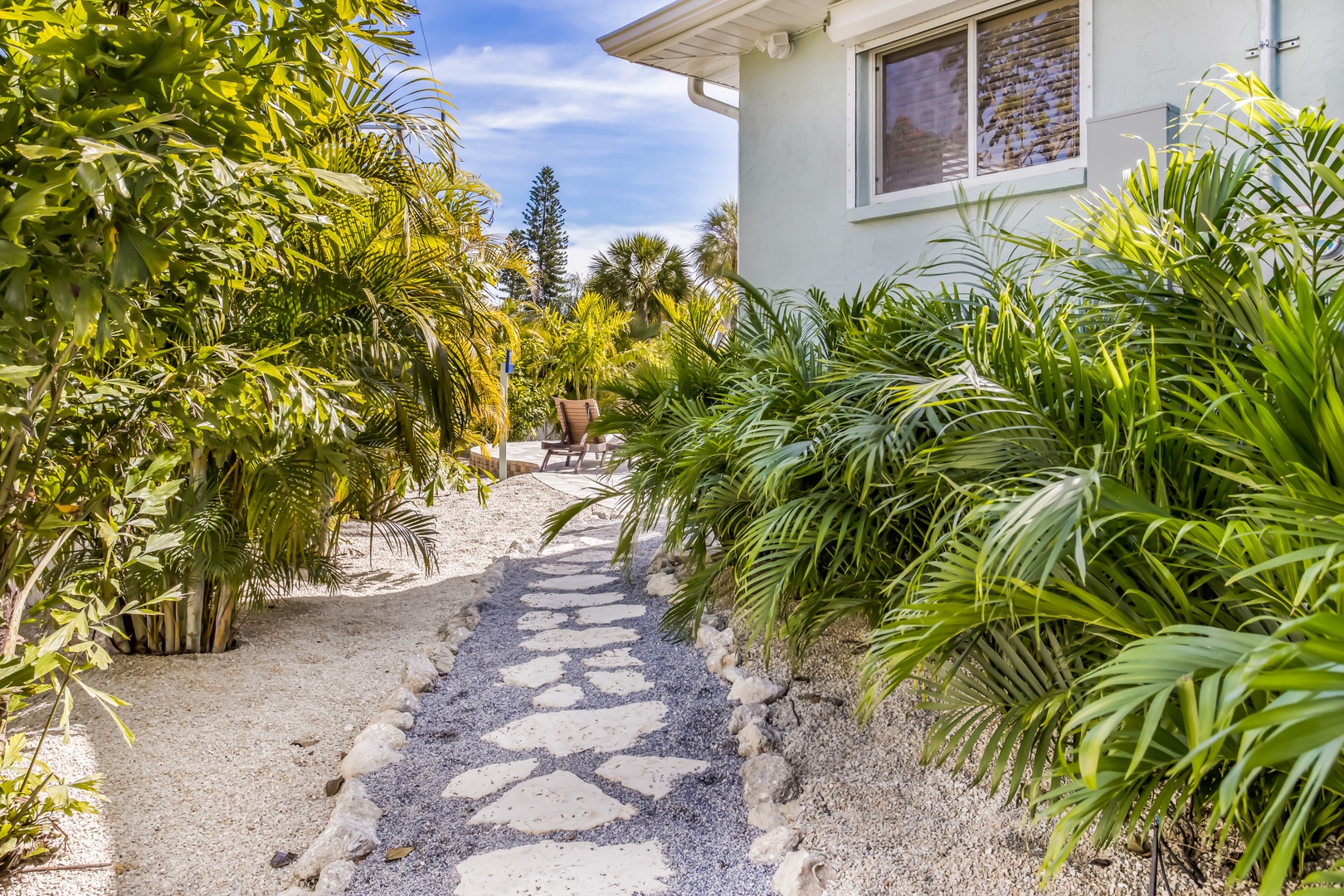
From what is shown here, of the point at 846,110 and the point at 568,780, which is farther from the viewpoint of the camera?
the point at 846,110

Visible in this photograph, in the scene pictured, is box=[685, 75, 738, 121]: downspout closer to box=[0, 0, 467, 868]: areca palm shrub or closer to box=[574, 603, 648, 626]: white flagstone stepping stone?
box=[574, 603, 648, 626]: white flagstone stepping stone

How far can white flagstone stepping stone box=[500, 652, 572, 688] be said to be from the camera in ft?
11.7

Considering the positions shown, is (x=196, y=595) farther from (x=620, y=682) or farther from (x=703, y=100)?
(x=703, y=100)

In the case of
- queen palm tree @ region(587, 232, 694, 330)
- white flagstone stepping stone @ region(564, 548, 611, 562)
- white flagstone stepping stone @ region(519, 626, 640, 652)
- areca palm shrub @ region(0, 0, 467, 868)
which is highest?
queen palm tree @ region(587, 232, 694, 330)

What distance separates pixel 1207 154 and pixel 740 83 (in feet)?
13.1

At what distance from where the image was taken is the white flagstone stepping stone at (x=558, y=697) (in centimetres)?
331

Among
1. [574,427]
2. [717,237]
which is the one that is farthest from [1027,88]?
[717,237]

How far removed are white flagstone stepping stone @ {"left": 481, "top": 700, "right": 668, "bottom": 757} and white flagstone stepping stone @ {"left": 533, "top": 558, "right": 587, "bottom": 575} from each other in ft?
8.13

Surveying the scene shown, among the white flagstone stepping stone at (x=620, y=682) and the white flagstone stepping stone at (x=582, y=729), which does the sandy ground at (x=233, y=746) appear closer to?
the white flagstone stepping stone at (x=582, y=729)

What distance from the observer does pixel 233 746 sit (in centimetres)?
294

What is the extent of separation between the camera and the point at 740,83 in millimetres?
5395

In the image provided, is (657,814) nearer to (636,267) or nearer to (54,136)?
→ (54,136)

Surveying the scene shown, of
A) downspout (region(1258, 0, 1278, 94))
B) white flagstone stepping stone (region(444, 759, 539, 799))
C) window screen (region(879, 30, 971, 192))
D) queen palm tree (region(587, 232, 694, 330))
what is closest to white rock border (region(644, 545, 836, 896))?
white flagstone stepping stone (region(444, 759, 539, 799))

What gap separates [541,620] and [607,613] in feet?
1.27
